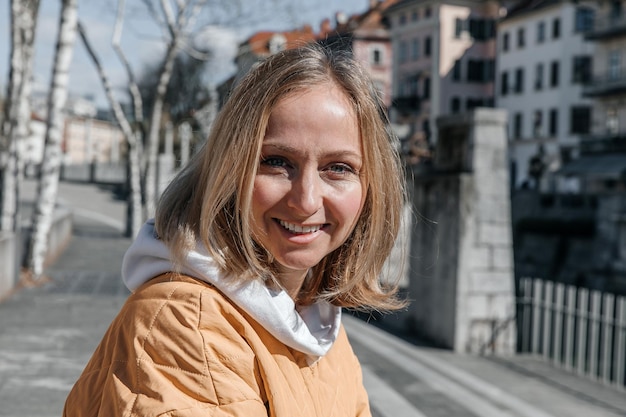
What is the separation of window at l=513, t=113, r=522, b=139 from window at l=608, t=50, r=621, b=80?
10454mm

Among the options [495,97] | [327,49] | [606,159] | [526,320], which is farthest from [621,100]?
[327,49]

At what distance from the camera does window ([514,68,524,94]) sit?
6308 cm

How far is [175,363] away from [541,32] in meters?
62.9

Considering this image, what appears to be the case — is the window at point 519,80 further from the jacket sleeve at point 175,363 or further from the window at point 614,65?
the jacket sleeve at point 175,363

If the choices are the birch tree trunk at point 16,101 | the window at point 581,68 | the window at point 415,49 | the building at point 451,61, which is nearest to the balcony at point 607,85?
the window at point 581,68

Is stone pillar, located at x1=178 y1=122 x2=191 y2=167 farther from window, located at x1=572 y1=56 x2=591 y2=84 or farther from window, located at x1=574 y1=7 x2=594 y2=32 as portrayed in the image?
window, located at x1=574 y1=7 x2=594 y2=32

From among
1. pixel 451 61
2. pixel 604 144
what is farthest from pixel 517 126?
pixel 604 144

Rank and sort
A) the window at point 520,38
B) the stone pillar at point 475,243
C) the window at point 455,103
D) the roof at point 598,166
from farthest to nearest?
the window at point 455,103 < the window at point 520,38 < the roof at point 598,166 < the stone pillar at point 475,243

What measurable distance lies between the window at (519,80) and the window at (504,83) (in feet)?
4.27

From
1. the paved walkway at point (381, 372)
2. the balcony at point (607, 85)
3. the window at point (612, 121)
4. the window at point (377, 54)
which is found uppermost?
the window at point (377, 54)

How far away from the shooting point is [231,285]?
5.52 ft

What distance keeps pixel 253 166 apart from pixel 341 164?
20cm

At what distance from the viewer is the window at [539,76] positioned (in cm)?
6084

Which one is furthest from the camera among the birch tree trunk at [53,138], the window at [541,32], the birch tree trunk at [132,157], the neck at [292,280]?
the window at [541,32]
